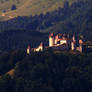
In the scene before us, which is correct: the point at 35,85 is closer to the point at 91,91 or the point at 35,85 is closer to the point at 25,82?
the point at 25,82

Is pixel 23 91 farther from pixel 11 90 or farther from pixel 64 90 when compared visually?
pixel 64 90

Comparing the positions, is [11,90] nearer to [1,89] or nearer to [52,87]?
[1,89]

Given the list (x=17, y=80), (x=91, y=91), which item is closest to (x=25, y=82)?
(x=17, y=80)

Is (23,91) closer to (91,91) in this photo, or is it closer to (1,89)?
(1,89)

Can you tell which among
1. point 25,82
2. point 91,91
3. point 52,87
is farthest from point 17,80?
point 91,91

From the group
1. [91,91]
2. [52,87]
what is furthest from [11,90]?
[91,91]

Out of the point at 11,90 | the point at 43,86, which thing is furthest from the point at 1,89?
the point at 43,86
